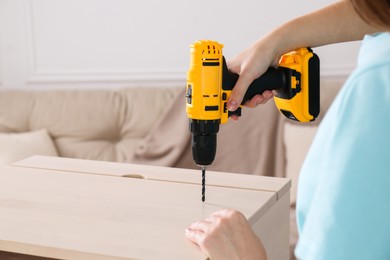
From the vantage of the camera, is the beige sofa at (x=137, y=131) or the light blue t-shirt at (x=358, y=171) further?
the beige sofa at (x=137, y=131)

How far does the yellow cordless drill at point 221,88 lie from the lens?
46.8 inches

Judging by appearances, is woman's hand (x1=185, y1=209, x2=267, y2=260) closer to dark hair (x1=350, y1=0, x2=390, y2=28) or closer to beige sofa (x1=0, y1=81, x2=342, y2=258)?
dark hair (x1=350, y1=0, x2=390, y2=28)

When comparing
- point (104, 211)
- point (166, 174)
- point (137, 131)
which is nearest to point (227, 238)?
point (104, 211)

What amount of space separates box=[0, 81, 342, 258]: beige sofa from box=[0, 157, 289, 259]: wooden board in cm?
113

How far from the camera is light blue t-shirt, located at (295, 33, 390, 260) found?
67 centimetres

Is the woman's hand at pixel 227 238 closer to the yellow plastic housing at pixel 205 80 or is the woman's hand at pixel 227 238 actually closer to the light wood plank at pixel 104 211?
the light wood plank at pixel 104 211

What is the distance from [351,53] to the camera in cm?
301

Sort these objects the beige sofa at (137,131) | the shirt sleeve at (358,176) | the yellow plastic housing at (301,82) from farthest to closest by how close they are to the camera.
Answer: the beige sofa at (137,131) → the yellow plastic housing at (301,82) → the shirt sleeve at (358,176)

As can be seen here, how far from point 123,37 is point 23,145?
803 millimetres

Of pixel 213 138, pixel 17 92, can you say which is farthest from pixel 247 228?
pixel 17 92

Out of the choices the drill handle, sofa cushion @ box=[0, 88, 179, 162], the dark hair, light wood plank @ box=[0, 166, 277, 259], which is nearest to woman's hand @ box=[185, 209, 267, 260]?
light wood plank @ box=[0, 166, 277, 259]

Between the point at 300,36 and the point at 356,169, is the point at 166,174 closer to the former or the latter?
the point at 300,36

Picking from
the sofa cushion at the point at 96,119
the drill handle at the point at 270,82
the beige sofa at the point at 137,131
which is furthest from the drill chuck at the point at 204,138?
the sofa cushion at the point at 96,119

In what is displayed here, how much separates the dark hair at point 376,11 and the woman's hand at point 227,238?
479mm
